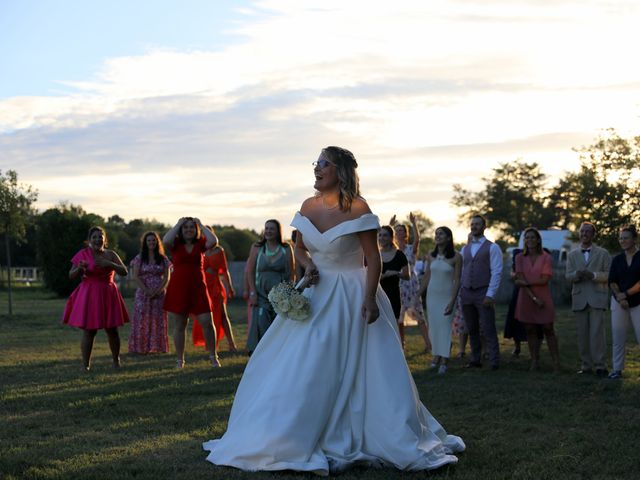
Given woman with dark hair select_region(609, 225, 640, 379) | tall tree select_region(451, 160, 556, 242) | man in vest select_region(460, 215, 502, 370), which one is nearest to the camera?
woman with dark hair select_region(609, 225, 640, 379)

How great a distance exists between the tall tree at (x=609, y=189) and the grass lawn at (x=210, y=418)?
1675 cm

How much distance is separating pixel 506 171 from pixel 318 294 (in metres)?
83.9

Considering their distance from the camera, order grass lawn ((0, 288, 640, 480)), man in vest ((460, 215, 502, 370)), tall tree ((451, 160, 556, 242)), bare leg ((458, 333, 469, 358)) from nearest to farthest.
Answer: grass lawn ((0, 288, 640, 480)) → man in vest ((460, 215, 502, 370)) → bare leg ((458, 333, 469, 358)) → tall tree ((451, 160, 556, 242))

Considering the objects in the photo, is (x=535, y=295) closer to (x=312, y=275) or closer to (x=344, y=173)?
(x=312, y=275)

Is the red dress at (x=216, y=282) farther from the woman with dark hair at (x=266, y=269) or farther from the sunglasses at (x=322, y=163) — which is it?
the sunglasses at (x=322, y=163)

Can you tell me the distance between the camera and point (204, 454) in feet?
24.3

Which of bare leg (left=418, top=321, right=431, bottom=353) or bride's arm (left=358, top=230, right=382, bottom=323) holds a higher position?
bride's arm (left=358, top=230, right=382, bottom=323)

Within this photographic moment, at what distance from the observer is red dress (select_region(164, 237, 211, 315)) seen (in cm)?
1383

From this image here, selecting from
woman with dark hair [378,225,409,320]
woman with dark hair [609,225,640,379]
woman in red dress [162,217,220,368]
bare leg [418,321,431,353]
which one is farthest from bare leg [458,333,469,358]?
woman in red dress [162,217,220,368]

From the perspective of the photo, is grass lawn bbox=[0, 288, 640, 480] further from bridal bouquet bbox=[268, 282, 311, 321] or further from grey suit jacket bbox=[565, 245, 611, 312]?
bridal bouquet bbox=[268, 282, 311, 321]

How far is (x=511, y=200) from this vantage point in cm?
8775

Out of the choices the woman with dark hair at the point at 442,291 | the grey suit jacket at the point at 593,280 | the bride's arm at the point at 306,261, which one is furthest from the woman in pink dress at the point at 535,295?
the bride's arm at the point at 306,261

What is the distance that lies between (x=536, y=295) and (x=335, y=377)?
7.70m

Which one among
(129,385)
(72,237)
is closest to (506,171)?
(72,237)
